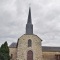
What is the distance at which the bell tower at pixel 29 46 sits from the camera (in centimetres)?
4344

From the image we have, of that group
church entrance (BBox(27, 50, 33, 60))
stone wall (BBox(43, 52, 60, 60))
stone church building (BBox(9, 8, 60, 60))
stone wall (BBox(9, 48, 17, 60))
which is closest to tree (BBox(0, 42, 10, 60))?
stone church building (BBox(9, 8, 60, 60))

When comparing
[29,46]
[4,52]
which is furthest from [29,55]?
[4,52]

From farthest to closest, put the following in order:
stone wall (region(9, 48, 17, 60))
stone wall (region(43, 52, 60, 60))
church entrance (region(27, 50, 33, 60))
Answer: stone wall (region(9, 48, 17, 60)) → stone wall (region(43, 52, 60, 60)) → church entrance (region(27, 50, 33, 60))

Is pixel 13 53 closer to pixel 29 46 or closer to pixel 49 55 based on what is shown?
pixel 29 46

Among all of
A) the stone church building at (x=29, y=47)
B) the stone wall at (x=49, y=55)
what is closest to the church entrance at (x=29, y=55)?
the stone church building at (x=29, y=47)

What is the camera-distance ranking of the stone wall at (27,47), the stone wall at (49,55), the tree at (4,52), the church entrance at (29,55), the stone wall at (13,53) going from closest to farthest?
1. the tree at (4,52)
2. the stone wall at (27,47)
3. the church entrance at (29,55)
4. the stone wall at (49,55)
5. the stone wall at (13,53)

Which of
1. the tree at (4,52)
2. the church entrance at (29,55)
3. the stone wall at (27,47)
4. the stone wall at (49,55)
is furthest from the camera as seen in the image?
the stone wall at (49,55)

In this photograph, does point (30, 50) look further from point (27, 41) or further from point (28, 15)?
point (28, 15)

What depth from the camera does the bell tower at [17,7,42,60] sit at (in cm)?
4344

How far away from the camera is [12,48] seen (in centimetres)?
4722

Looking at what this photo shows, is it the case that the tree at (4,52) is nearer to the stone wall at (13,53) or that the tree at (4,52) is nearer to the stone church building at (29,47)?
the stone church building at (29,47)

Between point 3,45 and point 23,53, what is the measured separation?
4.85 metres

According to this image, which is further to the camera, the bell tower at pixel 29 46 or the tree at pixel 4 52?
the bell tower at pixel 29 46

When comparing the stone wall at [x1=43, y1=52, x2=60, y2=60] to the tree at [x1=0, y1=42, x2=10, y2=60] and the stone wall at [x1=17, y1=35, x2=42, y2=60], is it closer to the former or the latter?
the stone wall at [x1=17, y1=35, x2=42, y2=60]
